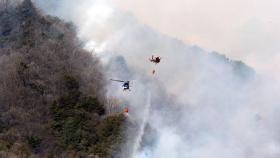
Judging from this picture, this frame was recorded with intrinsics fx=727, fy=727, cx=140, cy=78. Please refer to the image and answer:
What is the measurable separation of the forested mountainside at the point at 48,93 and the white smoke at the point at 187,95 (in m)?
4.08

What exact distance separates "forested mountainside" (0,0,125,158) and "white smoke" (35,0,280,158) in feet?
13.4

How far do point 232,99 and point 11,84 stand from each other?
3621cm

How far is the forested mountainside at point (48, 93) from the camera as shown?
328ft

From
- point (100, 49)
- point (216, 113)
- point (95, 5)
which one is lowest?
point (216, 113)

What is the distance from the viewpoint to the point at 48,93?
11550 centimetres

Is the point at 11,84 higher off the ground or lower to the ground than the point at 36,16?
lower

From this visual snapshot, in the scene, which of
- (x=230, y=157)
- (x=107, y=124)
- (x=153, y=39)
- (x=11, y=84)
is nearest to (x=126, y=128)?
(x=107, y=124)

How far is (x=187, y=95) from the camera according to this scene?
4862 inches

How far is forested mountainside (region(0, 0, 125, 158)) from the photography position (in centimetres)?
10012

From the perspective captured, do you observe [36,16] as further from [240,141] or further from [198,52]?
[240,141]

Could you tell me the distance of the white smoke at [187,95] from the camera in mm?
103681

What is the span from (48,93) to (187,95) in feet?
78.7

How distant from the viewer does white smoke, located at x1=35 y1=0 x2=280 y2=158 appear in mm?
103681

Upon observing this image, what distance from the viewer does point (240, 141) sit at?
105 metres
